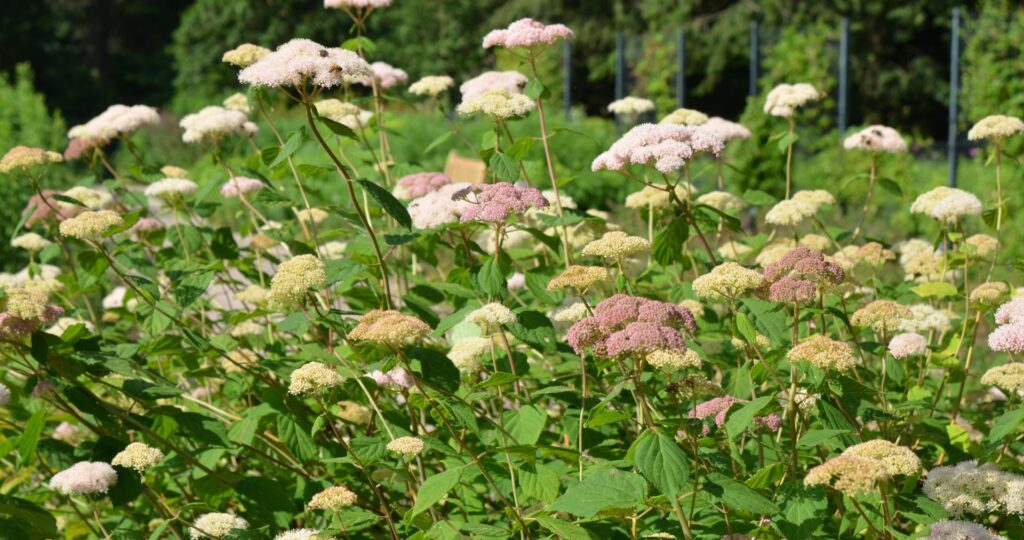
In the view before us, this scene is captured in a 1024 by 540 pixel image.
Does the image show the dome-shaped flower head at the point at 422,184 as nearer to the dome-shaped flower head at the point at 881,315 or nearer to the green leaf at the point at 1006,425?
the dome-shaped flower head at the point at 881,315

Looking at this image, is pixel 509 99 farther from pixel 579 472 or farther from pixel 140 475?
pixel 140 475

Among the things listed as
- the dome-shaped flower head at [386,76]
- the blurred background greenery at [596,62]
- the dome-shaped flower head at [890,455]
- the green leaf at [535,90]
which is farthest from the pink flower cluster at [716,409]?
the blurred background greenery at [596,62]

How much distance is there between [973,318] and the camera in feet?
8.87

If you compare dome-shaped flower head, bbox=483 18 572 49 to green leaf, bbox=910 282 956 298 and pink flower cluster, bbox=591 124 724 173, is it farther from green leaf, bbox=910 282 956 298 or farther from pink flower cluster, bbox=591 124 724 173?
green leaf, bbox=910 282 956 298

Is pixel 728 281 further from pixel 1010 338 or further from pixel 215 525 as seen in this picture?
pixel 215 525

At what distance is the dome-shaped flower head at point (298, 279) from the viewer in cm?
212

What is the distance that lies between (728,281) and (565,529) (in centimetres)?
53

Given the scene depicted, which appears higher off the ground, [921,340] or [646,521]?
[921,340]

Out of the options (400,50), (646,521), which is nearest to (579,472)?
(646,521)

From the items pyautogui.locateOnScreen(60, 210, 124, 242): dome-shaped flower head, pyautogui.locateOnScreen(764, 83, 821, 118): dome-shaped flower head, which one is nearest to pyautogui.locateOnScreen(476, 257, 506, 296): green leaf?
pyautogui.locateOnScreen(60, 210, 124, 242): dome-shaped flower head

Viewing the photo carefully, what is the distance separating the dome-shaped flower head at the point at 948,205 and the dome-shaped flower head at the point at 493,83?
107 cm

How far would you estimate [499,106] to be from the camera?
2596 mm

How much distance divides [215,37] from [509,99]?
25.6 metres

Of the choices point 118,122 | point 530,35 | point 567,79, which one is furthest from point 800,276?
point 567,79
